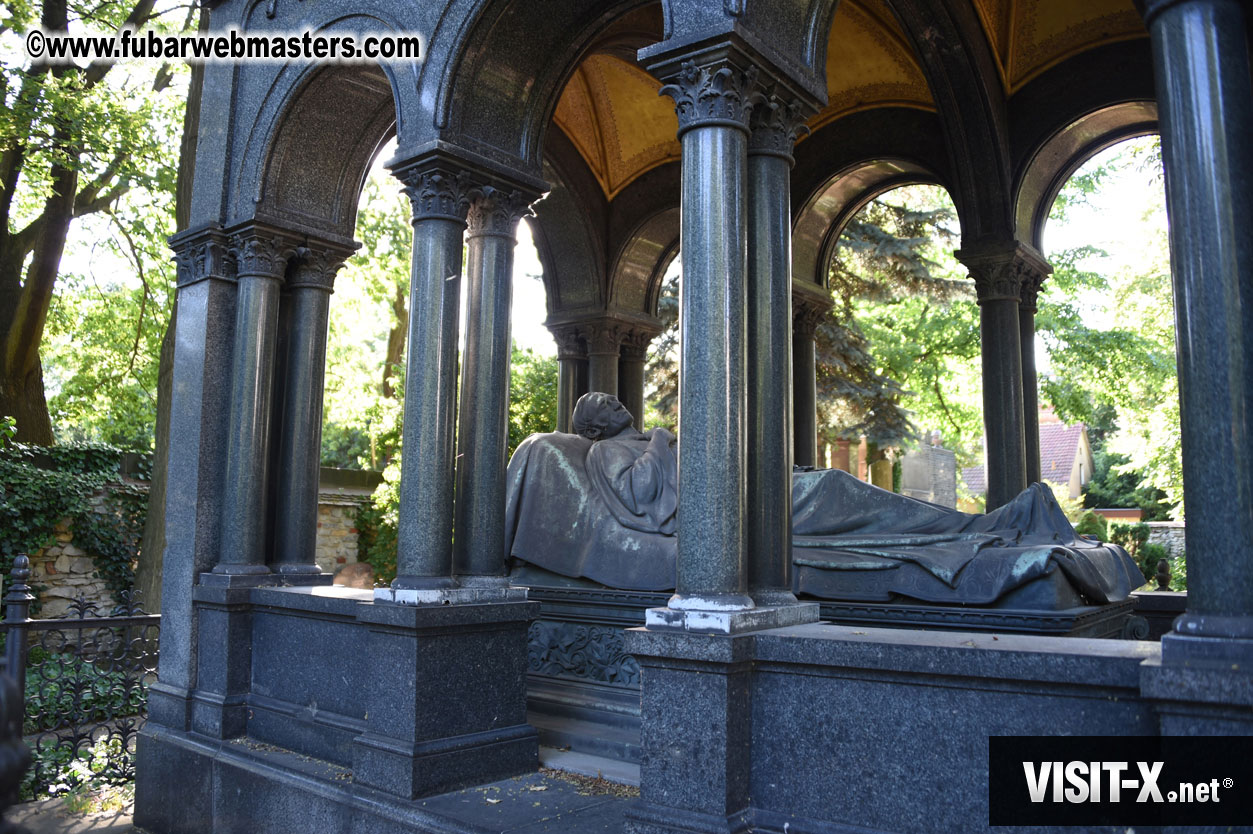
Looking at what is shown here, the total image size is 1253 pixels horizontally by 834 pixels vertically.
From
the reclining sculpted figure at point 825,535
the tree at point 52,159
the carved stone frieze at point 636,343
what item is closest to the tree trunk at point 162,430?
the tree at point 52,159

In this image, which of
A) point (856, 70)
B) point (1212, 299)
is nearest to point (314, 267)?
point (856, 70)

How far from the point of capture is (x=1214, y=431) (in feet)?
9.83

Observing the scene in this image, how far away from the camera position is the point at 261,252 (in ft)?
23.0

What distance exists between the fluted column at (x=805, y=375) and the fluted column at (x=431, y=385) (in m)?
4.95

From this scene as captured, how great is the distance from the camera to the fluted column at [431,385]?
17.9ft

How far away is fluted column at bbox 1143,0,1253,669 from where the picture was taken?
9.62ft

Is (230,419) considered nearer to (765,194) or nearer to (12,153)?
(765,194)

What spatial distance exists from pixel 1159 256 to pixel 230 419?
62.4 feet

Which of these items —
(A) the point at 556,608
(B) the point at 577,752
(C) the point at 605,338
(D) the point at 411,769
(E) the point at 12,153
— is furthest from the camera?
(E) the point at 12,153

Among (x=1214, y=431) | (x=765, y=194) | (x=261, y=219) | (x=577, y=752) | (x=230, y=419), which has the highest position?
(x=261, y=219)

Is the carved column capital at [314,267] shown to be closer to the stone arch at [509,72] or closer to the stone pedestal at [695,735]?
the stone arch at [509,72]

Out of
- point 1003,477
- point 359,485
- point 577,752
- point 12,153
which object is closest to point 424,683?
point 577,752

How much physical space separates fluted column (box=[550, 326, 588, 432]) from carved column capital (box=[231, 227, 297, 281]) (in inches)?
153

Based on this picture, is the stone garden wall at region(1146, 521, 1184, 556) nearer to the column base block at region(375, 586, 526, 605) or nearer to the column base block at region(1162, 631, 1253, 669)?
the column base block at region(375, 586, 526, 605)
